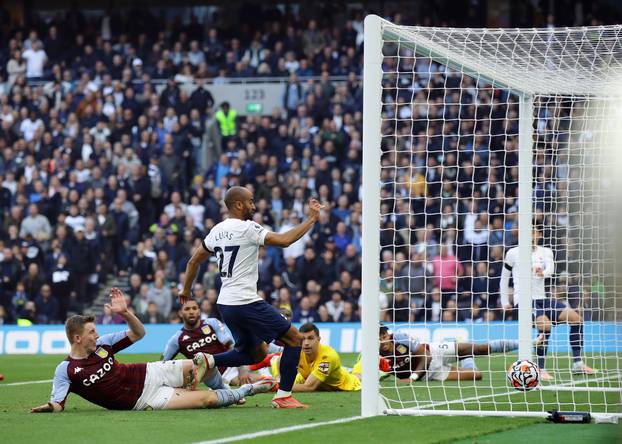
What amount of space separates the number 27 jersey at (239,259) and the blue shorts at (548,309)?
199 inches

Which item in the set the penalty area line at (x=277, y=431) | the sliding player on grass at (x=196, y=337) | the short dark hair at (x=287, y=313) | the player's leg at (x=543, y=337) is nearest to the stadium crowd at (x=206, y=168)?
the player's leg at (x=543, y=337)

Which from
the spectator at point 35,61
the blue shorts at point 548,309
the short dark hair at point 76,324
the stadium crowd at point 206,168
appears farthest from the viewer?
the spectator at point 35,61

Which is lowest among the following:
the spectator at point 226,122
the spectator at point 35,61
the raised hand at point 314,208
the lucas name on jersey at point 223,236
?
the lucas name on jersey at point 223,236

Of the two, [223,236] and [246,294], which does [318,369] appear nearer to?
[246,294]

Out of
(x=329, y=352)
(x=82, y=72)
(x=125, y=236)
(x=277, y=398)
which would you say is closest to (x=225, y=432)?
(x=277, y=398)

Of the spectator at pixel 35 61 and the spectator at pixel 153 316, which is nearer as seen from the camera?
the spectator at pixel 153 316

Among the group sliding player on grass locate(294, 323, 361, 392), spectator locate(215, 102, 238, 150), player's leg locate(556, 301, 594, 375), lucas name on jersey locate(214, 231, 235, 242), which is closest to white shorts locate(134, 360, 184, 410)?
lucas name on jersey locate(214, 231, 235, 242)

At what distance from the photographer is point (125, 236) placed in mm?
24297

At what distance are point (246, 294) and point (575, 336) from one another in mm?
6385

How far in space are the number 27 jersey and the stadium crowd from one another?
10.2 meters

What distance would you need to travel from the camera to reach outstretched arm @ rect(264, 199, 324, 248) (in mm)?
9109

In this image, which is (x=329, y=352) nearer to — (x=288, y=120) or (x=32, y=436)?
(x=32, y=436)

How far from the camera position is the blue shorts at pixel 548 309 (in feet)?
45.9

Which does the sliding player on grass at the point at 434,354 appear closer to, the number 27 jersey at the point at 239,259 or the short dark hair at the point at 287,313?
the short dark hair at the point at 287,313
